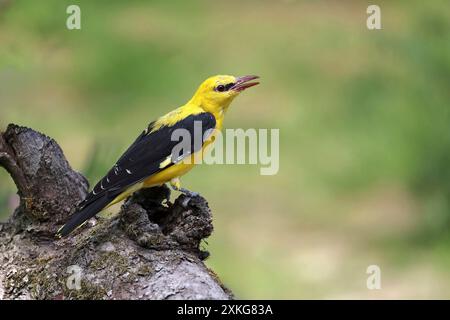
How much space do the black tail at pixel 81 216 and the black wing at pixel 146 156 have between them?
25 millimetres

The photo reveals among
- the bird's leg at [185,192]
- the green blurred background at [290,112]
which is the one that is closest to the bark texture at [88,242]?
the bird's leg at [185,192]

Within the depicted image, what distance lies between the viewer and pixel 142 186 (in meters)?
3.62

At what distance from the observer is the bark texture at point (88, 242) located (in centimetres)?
286

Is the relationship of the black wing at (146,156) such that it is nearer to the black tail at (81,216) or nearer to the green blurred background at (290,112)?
the black tail at (81,216)

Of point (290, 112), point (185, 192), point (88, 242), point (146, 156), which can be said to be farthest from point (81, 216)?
point (290, 112)

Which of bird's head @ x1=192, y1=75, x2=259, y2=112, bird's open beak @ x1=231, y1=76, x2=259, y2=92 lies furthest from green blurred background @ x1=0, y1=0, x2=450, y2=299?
bird's open beak @ x1=231, y1=76, x2=259, y2=92

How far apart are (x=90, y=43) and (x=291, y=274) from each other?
3.95 metres

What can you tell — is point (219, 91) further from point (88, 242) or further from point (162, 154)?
point (88, 242)

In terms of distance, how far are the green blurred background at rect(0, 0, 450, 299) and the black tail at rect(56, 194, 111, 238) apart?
2.02ft

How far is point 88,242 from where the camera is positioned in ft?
10.1

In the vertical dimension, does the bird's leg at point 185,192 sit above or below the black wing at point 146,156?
below

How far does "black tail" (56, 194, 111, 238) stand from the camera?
320cm

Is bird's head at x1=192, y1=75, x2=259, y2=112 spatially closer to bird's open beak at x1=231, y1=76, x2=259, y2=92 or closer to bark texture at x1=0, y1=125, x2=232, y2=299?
bird's open beak at x1=231, y1=76, x2=259, y2=92
